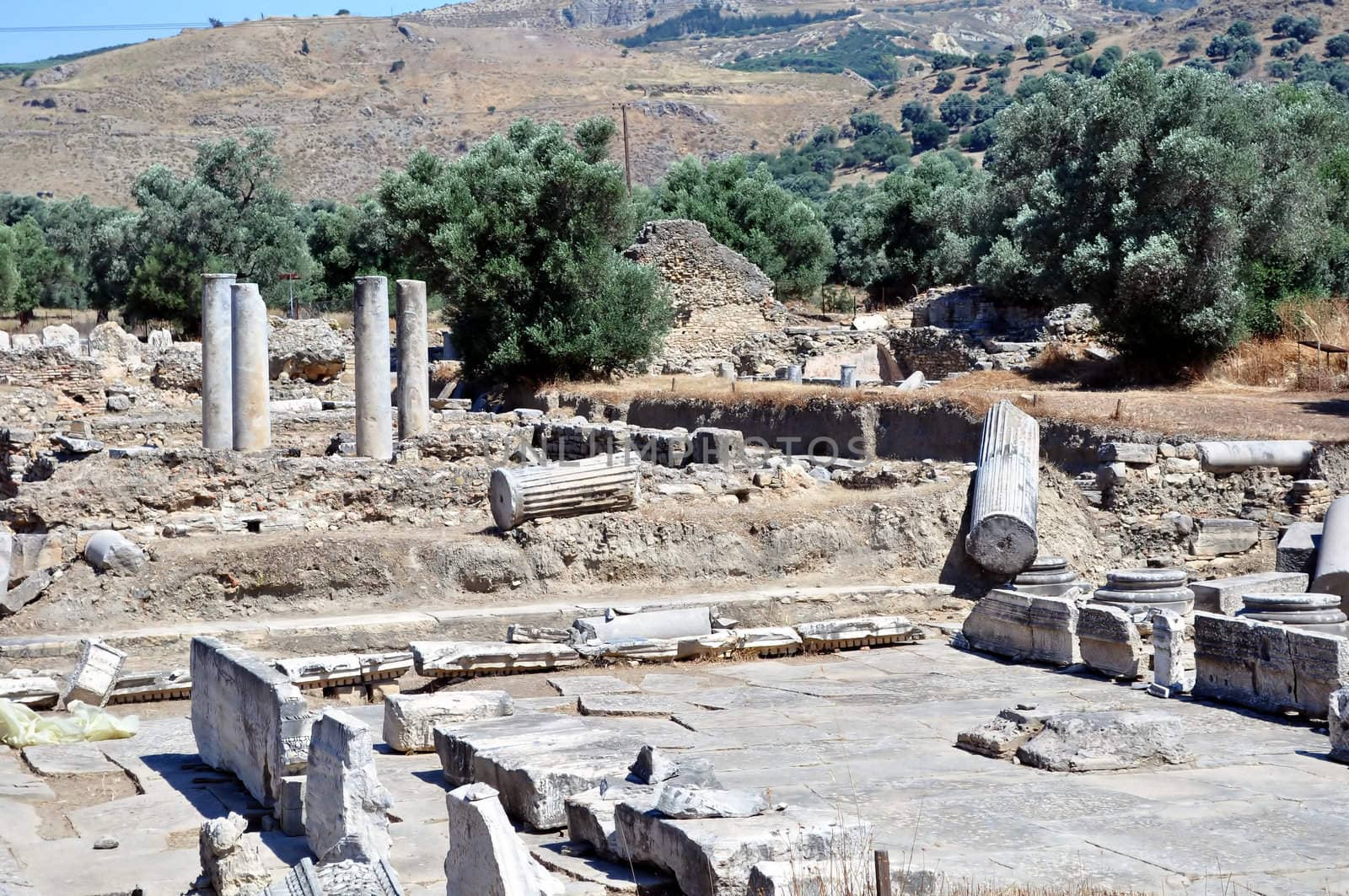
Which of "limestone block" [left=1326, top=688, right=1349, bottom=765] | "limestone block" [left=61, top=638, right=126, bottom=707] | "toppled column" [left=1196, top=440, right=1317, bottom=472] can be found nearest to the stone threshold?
"limestone block" [left=61, top=638, right=126, bottom=707]

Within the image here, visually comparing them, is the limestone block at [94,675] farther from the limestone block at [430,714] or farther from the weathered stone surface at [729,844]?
the weathered stone surface at [729,844]

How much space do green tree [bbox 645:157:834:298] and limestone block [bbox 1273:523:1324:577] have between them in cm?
2637

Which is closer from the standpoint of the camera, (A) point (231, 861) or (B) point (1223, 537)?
(A) point (231, 861)

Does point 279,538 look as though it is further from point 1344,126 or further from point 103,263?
point 103,263

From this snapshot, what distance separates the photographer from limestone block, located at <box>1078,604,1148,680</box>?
11125 mm

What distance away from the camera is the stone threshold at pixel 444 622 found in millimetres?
11375

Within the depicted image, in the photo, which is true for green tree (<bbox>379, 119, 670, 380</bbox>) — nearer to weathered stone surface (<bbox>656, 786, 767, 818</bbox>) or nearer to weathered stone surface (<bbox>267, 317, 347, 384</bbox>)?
weathered stone surface (<bbox>267, 317, 347, 384</bbox>)

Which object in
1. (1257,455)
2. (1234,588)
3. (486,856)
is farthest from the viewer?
(1257,455)

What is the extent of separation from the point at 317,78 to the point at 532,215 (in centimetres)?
7735

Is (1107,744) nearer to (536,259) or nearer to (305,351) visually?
(536,259)

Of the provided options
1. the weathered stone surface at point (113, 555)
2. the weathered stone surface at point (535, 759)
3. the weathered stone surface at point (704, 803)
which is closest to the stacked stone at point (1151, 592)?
the weathered stone surface at point (535, 759)

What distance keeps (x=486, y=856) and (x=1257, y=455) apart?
13197mm

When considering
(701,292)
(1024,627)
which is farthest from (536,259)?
(1024,627)

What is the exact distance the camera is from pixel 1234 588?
41.4 ft
